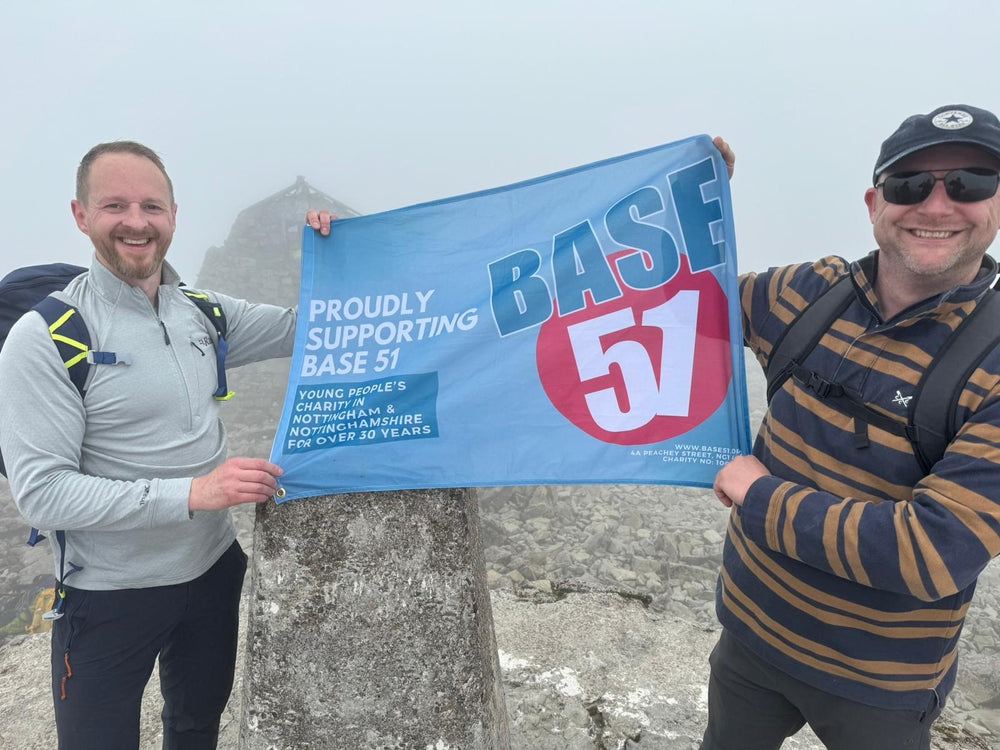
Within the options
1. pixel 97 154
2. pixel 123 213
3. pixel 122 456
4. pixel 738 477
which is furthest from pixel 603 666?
pixel 97 154

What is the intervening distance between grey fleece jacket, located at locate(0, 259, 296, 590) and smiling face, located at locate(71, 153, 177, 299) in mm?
99

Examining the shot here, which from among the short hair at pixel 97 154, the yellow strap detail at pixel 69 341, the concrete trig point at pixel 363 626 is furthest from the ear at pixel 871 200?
the yellow strap detail at pixel 69 341

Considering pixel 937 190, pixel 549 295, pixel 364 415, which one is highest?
pixel 937 190

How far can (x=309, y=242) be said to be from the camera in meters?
2.93

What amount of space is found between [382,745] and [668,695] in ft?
8.93

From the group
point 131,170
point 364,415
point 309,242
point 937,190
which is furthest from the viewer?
point 309,242

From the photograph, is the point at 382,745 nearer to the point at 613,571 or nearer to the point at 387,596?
the point at 387,596

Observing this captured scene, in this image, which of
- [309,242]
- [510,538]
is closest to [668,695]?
[309,242]

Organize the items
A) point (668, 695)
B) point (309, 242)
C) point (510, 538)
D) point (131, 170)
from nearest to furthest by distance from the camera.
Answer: point (131, 170) → point (309, 242) → point (668, 695) → point (510, 538)

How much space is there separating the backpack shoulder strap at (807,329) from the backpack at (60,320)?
8.69 feet

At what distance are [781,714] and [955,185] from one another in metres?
2.35

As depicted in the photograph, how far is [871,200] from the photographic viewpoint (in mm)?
2324

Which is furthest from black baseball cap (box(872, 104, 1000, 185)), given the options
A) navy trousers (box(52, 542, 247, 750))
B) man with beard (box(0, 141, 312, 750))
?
navy trousers (box(52, 542, 247, 750))

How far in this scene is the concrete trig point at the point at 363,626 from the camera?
2.69m
